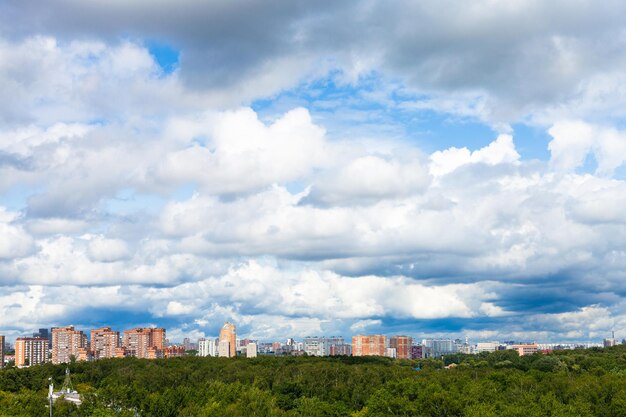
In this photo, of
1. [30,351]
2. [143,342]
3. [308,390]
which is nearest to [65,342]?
[30,351]

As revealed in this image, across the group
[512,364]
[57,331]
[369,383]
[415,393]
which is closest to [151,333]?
[57,331]

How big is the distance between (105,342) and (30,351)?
18.5 metres

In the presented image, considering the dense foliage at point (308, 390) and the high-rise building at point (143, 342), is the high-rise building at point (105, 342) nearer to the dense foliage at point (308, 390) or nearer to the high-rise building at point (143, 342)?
the high-rise building at point (143, 342)

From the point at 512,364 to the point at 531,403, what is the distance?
56.3 metres

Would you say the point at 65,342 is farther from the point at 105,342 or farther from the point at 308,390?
the point at 308,390

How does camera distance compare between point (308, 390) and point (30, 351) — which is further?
point (30, 351)

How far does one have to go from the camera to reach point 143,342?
192125 mm

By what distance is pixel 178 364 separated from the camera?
351ft

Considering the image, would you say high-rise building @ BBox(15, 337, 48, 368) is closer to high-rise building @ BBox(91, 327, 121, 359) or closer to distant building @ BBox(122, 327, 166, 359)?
high-rise building @ BBox(91, 327, 121, 359)

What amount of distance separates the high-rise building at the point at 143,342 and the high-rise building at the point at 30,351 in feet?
67.4

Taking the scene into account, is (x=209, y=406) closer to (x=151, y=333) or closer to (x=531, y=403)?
(x=531, y=403)

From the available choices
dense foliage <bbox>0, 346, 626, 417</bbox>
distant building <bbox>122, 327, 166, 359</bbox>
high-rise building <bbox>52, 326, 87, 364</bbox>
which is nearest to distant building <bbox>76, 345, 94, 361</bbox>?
high-rise building <bbox>52, 326, 87, 364</bbox>

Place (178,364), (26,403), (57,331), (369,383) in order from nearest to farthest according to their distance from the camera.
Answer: (26,403)
(369,383)
(178,364)
(57,331)

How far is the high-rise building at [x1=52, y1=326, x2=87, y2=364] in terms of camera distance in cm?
18150
